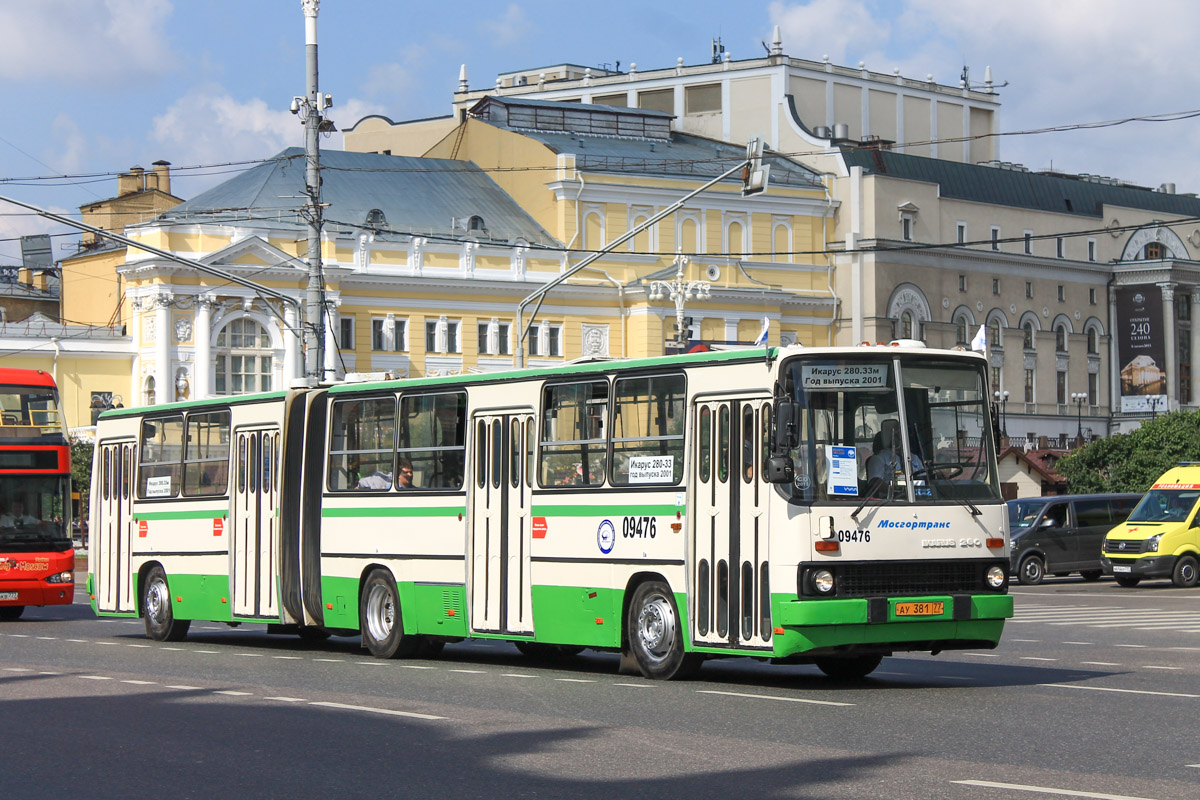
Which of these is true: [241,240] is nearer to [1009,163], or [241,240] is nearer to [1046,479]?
[1046,479]

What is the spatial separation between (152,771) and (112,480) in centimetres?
1478

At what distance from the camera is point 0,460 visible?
29.0m

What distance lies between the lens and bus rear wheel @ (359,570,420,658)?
20.0m

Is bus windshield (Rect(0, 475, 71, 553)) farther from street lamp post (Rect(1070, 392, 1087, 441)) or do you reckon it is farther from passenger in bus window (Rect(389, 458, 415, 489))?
street lamp post (Rect(1070, 392, 1087, 441))

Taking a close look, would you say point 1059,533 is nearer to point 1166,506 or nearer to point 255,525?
point 1166,506

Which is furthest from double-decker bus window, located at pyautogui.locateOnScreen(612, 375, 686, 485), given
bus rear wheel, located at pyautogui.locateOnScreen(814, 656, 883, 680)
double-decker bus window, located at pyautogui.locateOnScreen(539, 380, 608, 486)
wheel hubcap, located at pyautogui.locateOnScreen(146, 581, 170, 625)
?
wheel hubcap, located at pyautogui.locateOnScreen(146, 581, 170, 625)

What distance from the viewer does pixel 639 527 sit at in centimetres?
1697

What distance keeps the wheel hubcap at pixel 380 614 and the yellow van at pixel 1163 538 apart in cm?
2020

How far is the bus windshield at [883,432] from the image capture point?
15523 millimetres

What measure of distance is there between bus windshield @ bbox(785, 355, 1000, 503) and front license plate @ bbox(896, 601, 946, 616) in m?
0.83

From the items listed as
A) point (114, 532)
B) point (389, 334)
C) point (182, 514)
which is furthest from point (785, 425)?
point (389, 334)

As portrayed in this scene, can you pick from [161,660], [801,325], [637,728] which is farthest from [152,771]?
[801,325]

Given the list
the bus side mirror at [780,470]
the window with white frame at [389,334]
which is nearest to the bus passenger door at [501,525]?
the bus side mirror at [780,470]

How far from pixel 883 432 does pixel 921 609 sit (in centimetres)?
144
